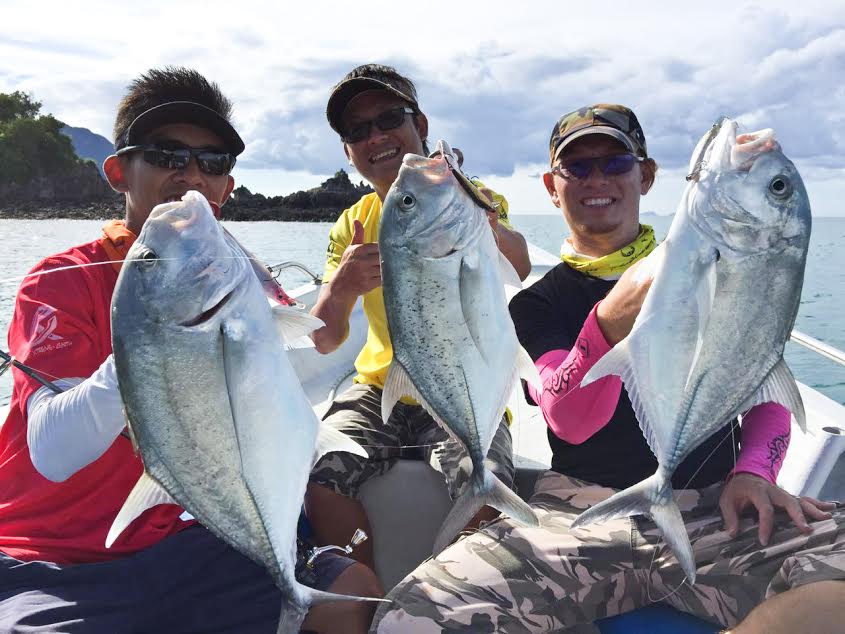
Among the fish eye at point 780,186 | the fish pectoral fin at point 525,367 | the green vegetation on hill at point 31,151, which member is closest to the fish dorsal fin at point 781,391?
the fish eye at point 780,186

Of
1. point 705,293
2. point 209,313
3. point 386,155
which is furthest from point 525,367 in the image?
point 386,155

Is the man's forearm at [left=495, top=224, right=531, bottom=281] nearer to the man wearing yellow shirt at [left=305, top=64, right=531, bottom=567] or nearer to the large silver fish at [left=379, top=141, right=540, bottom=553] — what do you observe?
the man wearing yellow shirt at [left=305, top=64, right=531, bottom=567]

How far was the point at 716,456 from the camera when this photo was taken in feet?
7.99

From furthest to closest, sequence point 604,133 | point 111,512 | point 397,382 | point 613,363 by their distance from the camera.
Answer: point 604,133
point 111,512
point 397,382
point 613,363

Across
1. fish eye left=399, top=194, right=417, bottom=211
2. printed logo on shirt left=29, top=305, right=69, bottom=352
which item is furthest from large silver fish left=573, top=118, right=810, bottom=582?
printed logo on shirt left=29, top=305, right=69, bottom=352

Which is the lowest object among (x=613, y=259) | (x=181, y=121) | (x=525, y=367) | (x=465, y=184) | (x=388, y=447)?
(x=388, y=447)

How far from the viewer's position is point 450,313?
171 cm

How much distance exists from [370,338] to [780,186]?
2.25 meters

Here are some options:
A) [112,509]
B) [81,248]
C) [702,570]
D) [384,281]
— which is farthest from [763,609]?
[81,248]

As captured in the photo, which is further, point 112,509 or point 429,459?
point 429,459

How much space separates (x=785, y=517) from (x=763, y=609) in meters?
0.45

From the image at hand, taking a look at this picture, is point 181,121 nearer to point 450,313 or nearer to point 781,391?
point 450,313

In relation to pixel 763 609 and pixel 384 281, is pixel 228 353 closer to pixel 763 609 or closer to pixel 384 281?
pixel 384 281

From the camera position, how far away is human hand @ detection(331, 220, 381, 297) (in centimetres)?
205
